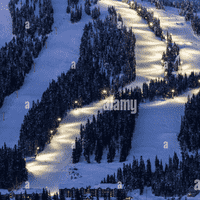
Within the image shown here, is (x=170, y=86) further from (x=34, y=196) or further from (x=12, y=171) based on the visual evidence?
(x=34, y=196)

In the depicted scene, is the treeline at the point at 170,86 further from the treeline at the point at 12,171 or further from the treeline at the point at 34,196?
the treeline at the point at 34,196

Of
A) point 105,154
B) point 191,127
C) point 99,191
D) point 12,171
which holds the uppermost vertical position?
point 191,127

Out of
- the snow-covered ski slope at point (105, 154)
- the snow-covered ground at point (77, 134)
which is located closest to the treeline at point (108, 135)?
the snow-covered ground at point (77, 134)

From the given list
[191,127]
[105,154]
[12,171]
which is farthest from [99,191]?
[191,127]

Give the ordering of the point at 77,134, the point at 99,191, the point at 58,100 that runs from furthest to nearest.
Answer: the point at 58,100
the point at 77,134
the point at 99,191

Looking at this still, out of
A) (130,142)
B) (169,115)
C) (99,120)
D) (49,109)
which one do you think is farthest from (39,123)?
(169,115)

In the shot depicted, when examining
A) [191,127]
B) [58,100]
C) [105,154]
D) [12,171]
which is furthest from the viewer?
[58,100]
